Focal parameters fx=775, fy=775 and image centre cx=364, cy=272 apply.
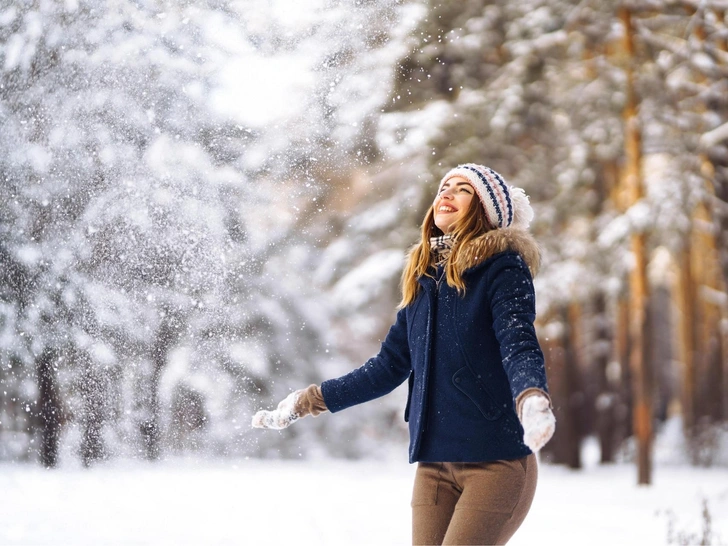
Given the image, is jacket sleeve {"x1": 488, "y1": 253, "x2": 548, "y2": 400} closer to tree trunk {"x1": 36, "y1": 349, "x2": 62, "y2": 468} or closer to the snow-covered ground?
the snow-covered ground

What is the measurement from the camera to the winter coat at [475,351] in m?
2.26

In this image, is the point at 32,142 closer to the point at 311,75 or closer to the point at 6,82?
the point at 6,82

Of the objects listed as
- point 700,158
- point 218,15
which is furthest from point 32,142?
point 700,158

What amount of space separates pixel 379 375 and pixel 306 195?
29.6ft

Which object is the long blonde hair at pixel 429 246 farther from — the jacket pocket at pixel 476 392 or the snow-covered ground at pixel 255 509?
the snow-covered ground at pixel 255 509

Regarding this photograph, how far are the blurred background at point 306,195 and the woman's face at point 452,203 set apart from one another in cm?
356

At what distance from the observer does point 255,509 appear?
7.42 meters

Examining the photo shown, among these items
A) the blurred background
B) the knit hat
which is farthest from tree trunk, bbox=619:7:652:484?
the knit hat

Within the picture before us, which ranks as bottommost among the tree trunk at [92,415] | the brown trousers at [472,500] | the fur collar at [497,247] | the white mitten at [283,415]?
the tree trunk at [92,415]

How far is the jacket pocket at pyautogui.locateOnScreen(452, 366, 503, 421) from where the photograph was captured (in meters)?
2.28

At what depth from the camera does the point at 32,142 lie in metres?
5.40

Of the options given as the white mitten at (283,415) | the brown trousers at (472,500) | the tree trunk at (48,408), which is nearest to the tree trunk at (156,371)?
the tree trunk at (48,408)

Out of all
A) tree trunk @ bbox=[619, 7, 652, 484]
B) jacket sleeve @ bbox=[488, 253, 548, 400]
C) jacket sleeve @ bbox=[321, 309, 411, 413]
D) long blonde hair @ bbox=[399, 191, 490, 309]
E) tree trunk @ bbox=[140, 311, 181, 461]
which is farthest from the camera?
tree trunk @ bbox=[619, 7, 652, 484]

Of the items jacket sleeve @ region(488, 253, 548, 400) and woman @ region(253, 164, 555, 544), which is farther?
woman @ region(253, 164, 555, 544)
